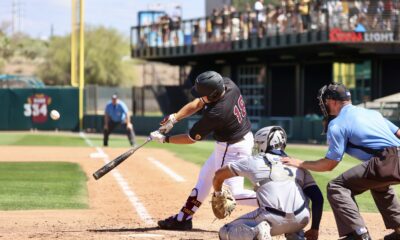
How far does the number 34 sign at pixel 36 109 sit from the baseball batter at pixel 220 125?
33.4m

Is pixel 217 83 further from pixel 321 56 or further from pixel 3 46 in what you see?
pixel 3 46

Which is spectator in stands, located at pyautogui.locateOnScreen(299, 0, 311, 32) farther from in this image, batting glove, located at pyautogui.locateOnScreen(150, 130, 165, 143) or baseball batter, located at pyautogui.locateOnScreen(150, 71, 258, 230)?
batting glove, located at pyautogui.locateOnScreen(150, 130, 165, 143)

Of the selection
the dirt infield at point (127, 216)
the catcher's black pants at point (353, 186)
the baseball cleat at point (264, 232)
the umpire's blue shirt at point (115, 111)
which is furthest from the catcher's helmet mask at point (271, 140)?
the umpire's blue shirt at point (115, 111)

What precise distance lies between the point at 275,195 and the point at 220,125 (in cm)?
184

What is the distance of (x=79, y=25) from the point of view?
4212 centimetres

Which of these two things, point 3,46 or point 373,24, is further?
point 3,46

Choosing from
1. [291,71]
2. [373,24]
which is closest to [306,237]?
[373,24]

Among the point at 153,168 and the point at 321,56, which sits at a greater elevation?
the point at 321,56

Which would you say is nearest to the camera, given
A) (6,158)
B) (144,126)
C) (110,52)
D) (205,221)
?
(205,221)

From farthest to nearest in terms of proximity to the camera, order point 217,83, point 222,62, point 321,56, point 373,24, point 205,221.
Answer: point 222,62, point 321,56, point 373,24, point 205,221, point 217,83

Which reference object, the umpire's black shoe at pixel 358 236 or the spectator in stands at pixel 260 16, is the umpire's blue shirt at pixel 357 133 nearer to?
the umpire's black shoe at pixel 358 236

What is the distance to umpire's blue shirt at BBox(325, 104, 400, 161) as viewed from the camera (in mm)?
7582

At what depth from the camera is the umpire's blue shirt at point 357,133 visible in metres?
7.58

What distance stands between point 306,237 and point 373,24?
24.4 metres
